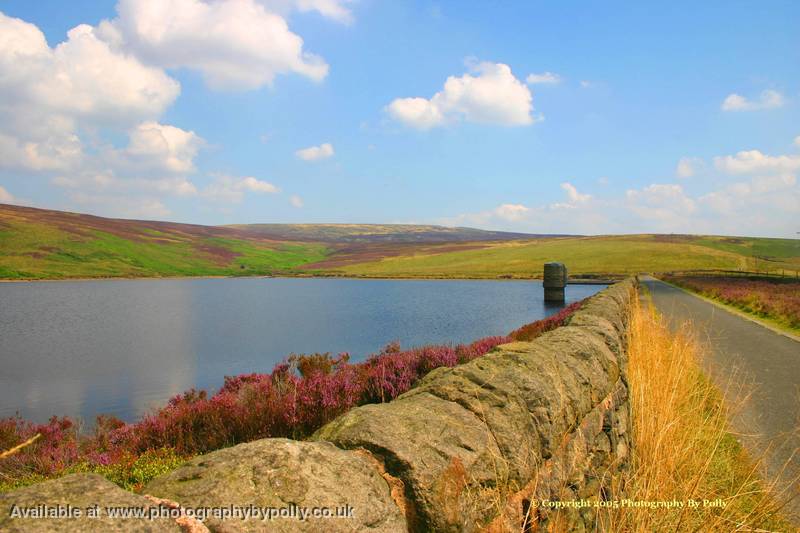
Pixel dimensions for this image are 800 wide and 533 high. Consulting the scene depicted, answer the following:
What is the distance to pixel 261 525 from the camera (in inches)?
70.2

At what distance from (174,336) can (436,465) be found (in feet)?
84.3

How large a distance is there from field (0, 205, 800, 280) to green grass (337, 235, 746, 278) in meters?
0.17

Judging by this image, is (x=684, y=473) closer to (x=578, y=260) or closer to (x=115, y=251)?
(x=578, y=260)

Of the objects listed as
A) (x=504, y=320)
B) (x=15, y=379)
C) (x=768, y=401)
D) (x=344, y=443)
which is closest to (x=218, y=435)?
(x=344, y=443)

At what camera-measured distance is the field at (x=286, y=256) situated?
267 feet

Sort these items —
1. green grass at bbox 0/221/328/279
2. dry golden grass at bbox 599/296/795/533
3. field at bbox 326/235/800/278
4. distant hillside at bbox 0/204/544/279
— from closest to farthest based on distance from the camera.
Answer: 1. dry golden grass at bbox 599/296/795/533
2. field at bbox 326/235/800/278
3. green grass at bbox 0/221/328/279
4. distant hillside at bbox 0/204/544/279

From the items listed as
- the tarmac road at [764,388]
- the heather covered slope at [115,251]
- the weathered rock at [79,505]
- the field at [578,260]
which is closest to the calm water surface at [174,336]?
the tarmac road at [764,388]

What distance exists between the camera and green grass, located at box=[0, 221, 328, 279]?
3359 inches

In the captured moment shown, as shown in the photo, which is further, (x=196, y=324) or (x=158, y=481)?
(x=196, y=324)

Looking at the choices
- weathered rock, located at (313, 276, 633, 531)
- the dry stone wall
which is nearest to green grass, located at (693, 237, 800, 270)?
weathered rock, located at (313, 276, 633, 531)

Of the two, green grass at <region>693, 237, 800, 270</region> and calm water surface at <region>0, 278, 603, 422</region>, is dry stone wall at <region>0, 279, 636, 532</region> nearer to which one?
calm water surface at <region>0, 278, 603, 422</region>

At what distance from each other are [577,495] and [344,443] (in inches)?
92.6

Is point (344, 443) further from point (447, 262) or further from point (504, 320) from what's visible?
point (447, 262)

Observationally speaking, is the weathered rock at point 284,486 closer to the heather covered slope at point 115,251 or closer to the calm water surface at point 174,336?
the calm water surface at point 174,336
